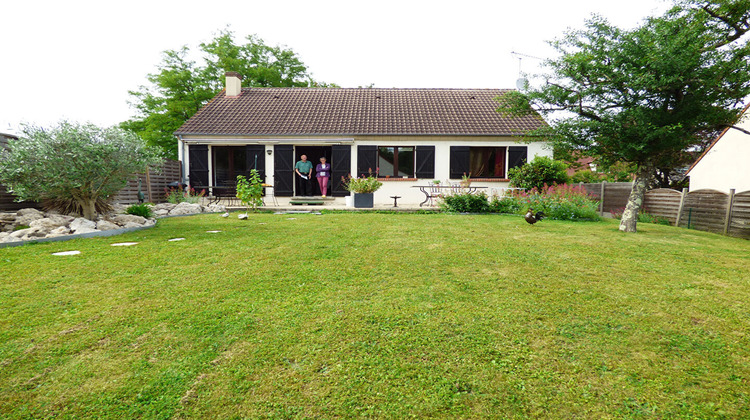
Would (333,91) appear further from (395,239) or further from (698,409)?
(698,409)

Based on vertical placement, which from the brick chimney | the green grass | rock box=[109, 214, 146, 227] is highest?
the brick chimney

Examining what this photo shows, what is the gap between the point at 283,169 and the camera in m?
13.1

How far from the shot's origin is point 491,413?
4.89ft

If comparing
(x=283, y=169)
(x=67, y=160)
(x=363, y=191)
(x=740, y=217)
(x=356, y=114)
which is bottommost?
(x=740, y=217)

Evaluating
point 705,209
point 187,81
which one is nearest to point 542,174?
point 705,209

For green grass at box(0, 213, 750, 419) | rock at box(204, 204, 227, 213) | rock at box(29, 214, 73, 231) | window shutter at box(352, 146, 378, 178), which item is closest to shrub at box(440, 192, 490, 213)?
window shutter at box(352, 146, 378, 178)

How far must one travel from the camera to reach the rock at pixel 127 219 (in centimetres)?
629

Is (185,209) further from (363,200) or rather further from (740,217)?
(740,217)

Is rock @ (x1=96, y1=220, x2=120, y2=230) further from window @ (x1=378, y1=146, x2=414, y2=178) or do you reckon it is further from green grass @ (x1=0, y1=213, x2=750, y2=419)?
window @ (x1=378, y1=146, x2=414, y2=178)

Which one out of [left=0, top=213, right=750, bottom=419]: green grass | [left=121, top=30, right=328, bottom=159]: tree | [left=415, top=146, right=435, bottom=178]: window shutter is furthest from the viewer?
[left=121, top=30, right=328, bottom=159]: tree

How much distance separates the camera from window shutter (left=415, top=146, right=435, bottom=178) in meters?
13.0

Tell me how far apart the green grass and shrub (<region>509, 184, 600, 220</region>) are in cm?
475

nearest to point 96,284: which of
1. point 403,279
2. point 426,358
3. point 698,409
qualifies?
point 403,279

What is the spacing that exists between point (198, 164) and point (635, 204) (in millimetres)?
13310
